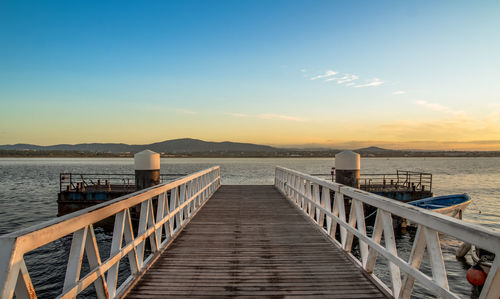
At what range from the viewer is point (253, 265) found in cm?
494

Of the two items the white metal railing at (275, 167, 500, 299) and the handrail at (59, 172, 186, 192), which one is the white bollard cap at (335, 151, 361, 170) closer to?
the handrail at (59, 172, 186, 192)

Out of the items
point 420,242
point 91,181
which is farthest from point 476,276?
point 91,181

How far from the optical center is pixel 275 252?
563cm

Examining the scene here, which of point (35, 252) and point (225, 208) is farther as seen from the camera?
point (35, 252)

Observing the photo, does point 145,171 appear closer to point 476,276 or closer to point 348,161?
point 348,161

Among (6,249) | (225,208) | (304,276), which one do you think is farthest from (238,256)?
(225,208)

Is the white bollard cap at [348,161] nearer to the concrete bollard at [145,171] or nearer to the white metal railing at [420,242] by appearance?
the white metal railing at [420,242]

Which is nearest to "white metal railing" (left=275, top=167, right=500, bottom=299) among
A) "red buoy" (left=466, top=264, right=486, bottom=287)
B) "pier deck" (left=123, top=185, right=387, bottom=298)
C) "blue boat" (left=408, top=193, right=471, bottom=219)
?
"pier deck" (left=123, top=185, right=387, bottom=298)

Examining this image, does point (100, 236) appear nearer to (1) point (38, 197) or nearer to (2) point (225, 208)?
(2) point (225, 208)

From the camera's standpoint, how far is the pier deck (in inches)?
158

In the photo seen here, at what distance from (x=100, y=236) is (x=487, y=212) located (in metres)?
26.2

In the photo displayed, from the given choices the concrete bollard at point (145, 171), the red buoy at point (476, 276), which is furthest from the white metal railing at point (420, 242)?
the concrete bollard at point (145, 171)

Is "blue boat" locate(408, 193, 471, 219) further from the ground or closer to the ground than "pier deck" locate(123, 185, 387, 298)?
closer to the ground

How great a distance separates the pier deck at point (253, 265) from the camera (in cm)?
402
